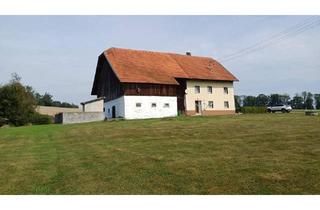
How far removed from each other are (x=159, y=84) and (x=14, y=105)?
2476 centimetres

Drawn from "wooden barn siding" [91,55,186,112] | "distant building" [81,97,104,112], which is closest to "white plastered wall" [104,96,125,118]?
"wooden barn siding" [91,55,186,112]

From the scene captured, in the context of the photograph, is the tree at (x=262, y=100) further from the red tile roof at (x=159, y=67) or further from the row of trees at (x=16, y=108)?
the row of trees at (x=16, y=108)

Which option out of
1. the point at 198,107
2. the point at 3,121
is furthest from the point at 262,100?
the point at 3,121

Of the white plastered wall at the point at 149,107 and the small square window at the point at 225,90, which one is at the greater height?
the small square window at the point at 225,90

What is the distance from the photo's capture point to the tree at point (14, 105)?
51.4m

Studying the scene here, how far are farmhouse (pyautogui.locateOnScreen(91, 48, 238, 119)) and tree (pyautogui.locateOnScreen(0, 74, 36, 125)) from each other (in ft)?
35.5

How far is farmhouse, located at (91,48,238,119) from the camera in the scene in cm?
3856

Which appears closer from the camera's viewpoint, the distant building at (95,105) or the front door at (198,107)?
the front door at (198,107)

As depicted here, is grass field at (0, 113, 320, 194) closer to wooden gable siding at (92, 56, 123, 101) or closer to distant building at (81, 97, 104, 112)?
wooden gable siding at (92, 56, 123, 101)

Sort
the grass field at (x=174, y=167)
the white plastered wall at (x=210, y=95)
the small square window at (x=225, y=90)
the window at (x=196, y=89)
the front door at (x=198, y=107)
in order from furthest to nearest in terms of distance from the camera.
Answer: the small square window at (x=225, y=90)
the front door at (x=198, y=107)
the window at (x=196, y=89)
the white plastered wall at (x=210, y=95)
the grass field at (x=174, y=167)

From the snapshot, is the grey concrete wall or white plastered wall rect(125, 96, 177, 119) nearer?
white plastered wall rect(125, 96, 177, 119)

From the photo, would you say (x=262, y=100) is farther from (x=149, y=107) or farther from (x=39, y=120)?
(x=149, y=107)

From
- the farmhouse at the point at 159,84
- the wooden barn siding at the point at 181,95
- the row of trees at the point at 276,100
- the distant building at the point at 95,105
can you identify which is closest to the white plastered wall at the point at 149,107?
the farmhouse at the point at 159,84

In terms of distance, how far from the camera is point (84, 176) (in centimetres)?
977
